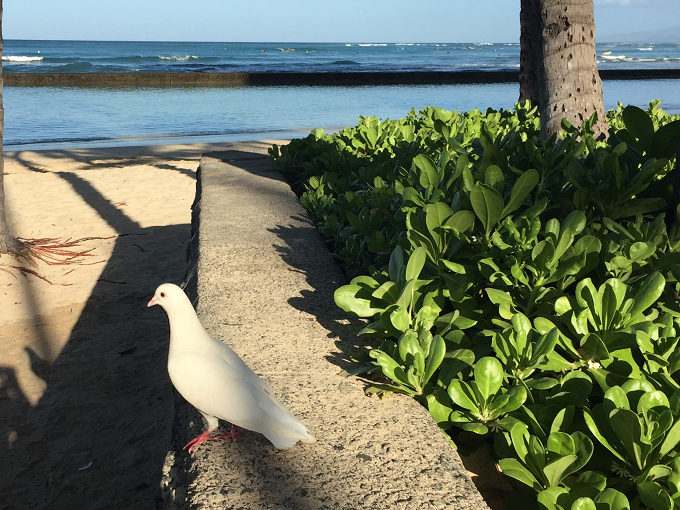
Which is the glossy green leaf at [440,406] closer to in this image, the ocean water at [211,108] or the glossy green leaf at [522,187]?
the glossy green leaf at [522,187]

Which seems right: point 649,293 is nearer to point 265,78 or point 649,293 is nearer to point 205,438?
point 205,438

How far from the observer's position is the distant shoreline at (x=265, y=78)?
27.0 meters

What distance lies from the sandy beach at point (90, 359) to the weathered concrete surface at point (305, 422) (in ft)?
2.96

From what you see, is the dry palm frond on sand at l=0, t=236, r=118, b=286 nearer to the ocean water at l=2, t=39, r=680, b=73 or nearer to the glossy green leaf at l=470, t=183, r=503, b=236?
the glossy green leaf at l=470, t=183, r=503, b=236

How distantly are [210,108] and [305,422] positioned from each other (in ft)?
64.9

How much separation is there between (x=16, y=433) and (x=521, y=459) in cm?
269

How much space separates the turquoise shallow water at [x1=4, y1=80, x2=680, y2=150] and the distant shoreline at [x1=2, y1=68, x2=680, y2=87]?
1759mm

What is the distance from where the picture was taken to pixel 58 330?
4.16 meters

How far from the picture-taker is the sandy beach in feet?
8.80

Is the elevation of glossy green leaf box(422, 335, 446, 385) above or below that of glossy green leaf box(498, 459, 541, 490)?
above

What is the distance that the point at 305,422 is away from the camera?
1.64 meters

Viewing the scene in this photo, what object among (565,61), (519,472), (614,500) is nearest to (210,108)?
(565,61)

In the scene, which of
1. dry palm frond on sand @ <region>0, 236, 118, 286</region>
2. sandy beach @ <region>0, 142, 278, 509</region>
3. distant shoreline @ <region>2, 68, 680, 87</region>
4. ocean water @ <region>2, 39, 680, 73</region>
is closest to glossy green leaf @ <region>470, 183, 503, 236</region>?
sandy beach @ <region>0, 142, 278, 509</region>

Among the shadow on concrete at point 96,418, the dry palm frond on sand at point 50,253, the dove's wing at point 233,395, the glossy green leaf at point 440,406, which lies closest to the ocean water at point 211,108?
the dry palm frond on sand at point 50,253
